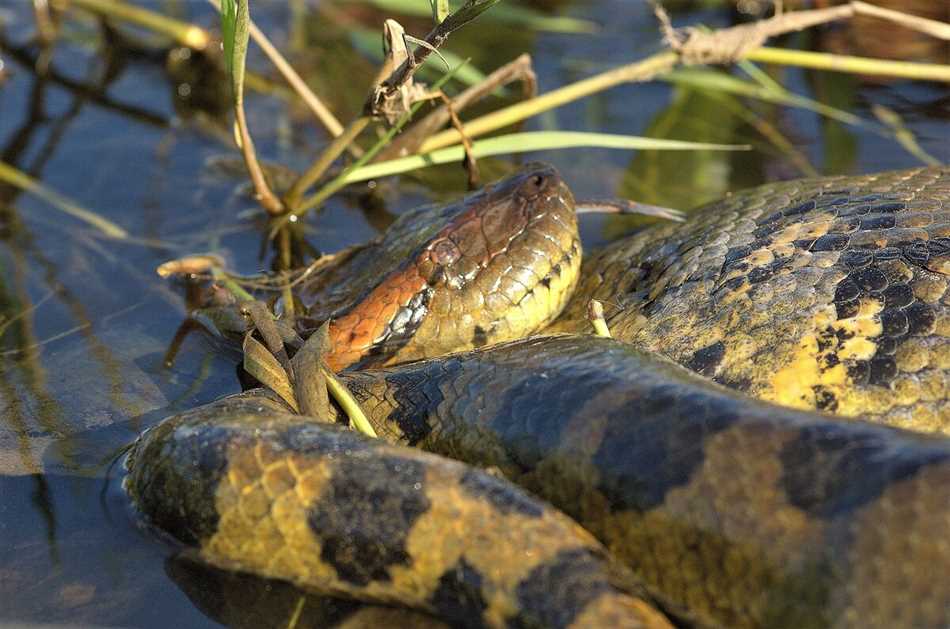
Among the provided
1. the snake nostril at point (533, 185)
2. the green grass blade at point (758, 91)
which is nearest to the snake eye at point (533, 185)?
the snake nostril at point (533, 185)

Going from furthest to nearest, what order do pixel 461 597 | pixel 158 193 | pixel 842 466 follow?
pixel 158 193 → pixel 461 597 → pixel 842 466

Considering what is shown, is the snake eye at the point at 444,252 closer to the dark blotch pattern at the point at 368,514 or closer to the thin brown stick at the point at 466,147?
the thin brown stick at the point at 466,147

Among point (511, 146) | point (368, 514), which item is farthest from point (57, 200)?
point (368, 514)

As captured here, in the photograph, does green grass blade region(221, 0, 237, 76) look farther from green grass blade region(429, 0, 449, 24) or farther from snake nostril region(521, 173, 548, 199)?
snake nostril region(521, 173, 548, 199)

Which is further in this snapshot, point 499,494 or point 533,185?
point 533,185

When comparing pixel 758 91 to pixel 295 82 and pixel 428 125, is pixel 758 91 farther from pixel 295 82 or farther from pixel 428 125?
pixel 295 82

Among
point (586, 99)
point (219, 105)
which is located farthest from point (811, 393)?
point (219, 105)
